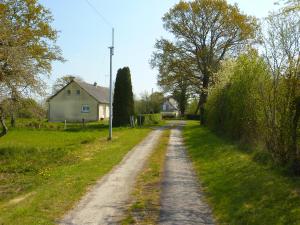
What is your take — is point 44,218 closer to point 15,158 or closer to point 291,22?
point 291,22

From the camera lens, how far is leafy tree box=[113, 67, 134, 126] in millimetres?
42781

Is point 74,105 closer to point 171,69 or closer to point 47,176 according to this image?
point 171,69

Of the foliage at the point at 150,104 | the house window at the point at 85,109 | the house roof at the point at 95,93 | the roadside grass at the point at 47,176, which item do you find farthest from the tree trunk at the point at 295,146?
the foliage at the point at 150,104

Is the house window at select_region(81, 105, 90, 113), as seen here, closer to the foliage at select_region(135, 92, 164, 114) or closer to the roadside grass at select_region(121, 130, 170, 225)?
the foliage at select_region(135, 92, 164, 114)

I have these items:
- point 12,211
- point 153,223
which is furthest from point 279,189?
point 12,211

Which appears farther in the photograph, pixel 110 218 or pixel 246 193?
pixel 246 193

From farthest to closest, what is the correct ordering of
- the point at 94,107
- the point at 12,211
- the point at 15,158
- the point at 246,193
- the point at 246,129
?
the point at 94,107, the point at 246,129, the point at 15,158, the point at 246,193, the point at 12,211

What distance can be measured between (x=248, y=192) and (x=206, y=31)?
35455 millimetres

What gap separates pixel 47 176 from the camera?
1372cm

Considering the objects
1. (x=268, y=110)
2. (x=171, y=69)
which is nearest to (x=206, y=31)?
(x=171, y=69)

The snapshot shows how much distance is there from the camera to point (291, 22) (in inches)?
509

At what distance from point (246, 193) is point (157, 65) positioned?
37.2 m

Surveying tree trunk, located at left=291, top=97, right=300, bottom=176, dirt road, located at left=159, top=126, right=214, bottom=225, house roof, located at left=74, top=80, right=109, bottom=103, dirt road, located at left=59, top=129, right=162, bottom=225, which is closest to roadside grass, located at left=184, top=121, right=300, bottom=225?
dirt road, located at left=159, top=126, right=214, bottom=225

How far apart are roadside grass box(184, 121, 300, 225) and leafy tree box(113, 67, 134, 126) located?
2734 cm
